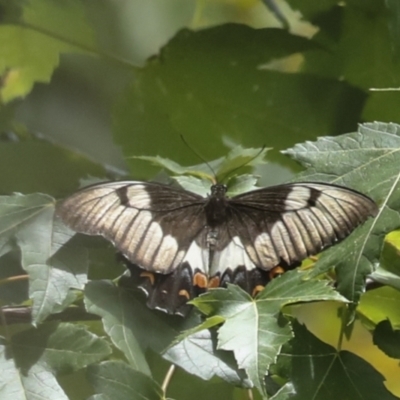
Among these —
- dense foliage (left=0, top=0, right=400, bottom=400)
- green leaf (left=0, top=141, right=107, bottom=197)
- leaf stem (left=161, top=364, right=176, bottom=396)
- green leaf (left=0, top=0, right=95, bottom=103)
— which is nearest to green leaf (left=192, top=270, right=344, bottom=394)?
dense foliage (left=0, top=0, right=400, bottom=400)

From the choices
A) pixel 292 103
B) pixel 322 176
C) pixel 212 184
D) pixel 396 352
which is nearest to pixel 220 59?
pixel 292 103

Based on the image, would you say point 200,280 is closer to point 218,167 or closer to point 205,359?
point 205,359

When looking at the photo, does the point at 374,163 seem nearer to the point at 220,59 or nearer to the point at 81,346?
the point at 81,346

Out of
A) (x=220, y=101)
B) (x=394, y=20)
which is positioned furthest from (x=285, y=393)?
(x=220, y=101)

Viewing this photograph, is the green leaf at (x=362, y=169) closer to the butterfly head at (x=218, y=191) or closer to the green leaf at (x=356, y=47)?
the butterfly head at (x=218, y=191)

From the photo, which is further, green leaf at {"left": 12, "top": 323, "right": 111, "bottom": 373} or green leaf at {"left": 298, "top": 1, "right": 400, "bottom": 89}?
green leaf at {"left": 298, "top": 1, "right": 400, "bottom": 89}

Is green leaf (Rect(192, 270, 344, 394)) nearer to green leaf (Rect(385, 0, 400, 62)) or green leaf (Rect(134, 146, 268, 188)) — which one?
green leaf (Rect(134, 146, 268, 188))
